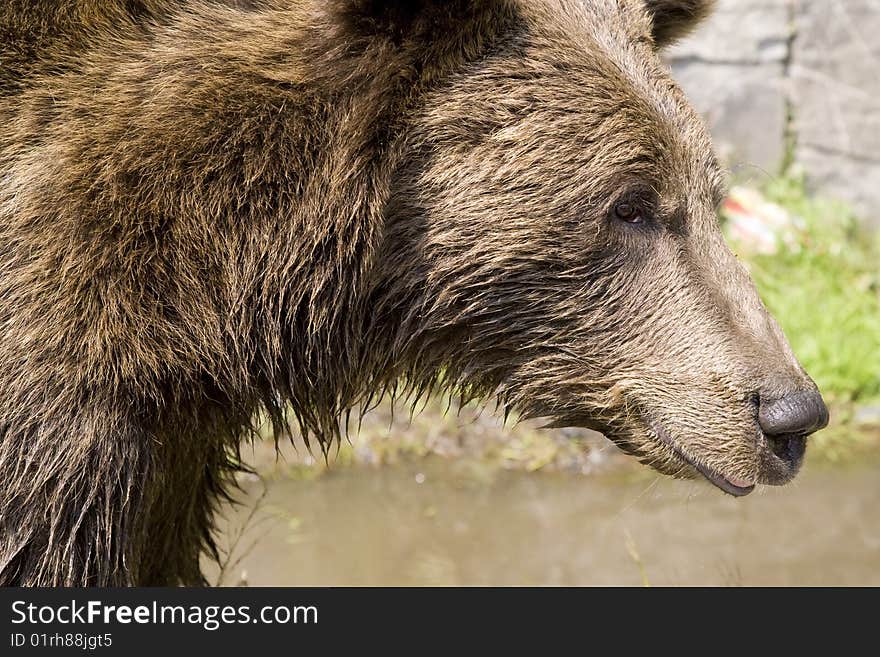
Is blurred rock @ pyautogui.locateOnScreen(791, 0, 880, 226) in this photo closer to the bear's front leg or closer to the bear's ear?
the bear's ear

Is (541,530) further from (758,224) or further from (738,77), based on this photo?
(738,77)

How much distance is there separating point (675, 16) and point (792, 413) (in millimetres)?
1518

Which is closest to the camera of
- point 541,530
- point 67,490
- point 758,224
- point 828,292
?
point 67,490

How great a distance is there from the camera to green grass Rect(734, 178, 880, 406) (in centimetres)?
743

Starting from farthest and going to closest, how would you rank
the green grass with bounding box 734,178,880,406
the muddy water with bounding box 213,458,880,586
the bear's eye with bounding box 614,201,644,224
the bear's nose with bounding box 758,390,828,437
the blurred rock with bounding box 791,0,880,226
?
the blurred rock with bounding box 791,0,880,226 < the green grass with bounding box 734,178,880,406 < the muddy water with bounding box 213,458,880,586 < the bear's eye with bounding box 614,201,644,224 < the bear's nose with bounding box 758,390,828,437

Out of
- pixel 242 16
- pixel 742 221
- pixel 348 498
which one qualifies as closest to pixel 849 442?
pixel 742 221

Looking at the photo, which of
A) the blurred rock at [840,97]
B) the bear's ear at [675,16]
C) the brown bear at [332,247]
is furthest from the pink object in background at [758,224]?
the brown bear at [332,247]

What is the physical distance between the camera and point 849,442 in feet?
23.1

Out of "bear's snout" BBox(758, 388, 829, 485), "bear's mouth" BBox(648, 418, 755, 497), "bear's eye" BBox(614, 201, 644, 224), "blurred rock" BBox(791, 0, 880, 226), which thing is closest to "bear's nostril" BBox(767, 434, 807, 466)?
"bear's snout" BBox(758, 388, 829, 485)

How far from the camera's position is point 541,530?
621cm

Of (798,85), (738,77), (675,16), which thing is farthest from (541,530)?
(798,85)

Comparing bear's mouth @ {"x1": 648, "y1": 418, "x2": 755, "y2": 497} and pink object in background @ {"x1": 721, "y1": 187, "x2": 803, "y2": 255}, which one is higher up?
bear's mouth @ {"x1": 648, "y1": 418, "x2": 755, "y2": 497}

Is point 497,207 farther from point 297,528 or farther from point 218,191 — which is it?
point 297,528

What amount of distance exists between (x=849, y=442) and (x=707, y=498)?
116 cm
